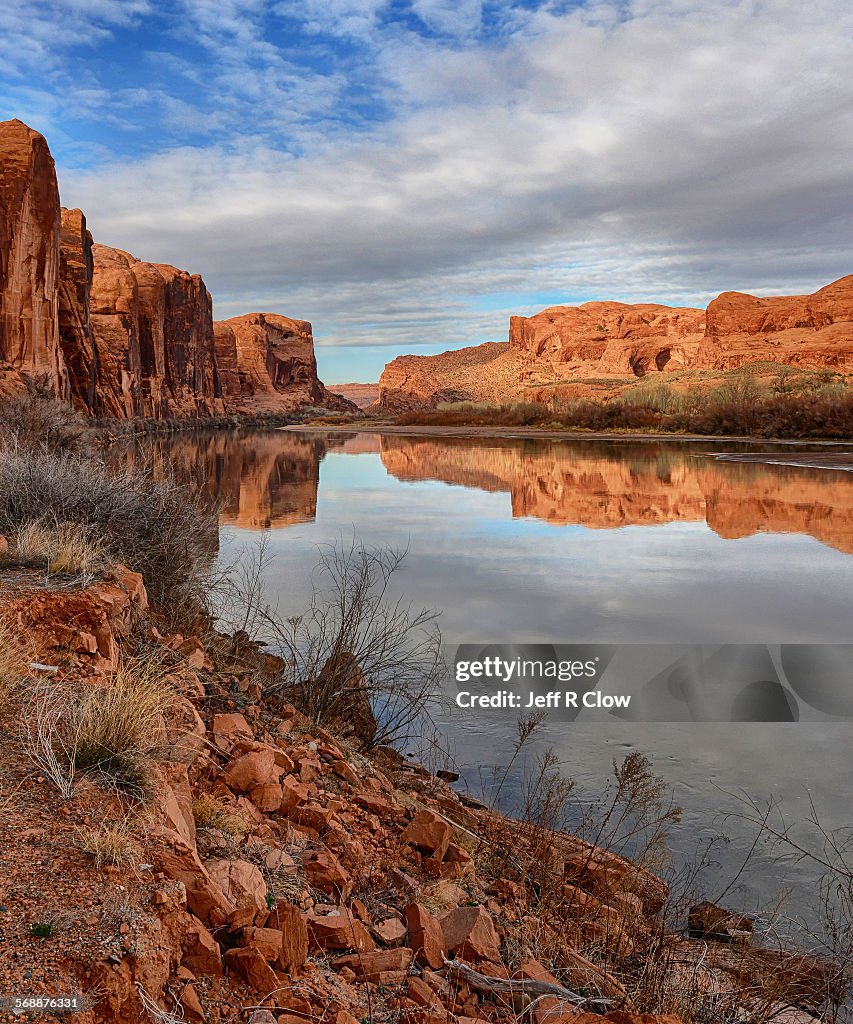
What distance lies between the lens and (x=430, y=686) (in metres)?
6.26

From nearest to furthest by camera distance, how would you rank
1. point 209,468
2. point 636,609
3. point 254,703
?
point 254,703, point 636,609, point 209,468

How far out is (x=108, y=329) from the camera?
61219mm

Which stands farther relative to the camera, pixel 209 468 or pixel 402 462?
pixel 402 462

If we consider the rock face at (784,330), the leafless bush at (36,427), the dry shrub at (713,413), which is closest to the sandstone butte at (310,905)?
the leafless bush at (36,427)

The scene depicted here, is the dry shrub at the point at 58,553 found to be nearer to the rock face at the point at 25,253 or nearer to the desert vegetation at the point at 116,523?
the desert vegetation at the point at 116,523

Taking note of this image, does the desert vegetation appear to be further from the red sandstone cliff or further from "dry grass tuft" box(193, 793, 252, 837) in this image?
the red sandstone cliff

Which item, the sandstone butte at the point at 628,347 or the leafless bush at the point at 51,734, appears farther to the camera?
the sandstone butte at the point at 628,347

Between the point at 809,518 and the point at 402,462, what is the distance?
1852 centimetres

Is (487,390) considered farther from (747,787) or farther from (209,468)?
(747,787)

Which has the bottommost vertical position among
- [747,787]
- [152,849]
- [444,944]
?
[747,787]

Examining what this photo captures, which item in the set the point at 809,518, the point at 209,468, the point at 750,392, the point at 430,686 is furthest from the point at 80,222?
the point at 430,686

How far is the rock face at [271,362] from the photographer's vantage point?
373ft

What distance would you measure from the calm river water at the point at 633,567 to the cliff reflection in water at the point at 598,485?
3.9 inches

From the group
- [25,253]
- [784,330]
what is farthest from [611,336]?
[25,253]
